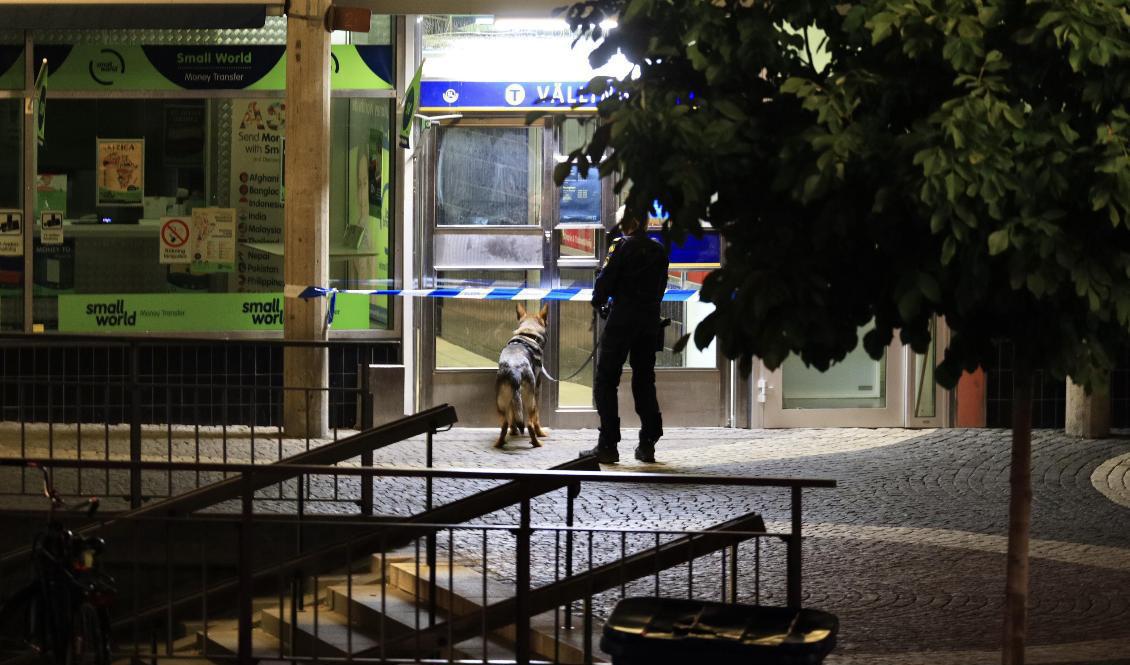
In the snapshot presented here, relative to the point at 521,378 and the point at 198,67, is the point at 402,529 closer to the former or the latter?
the point at 521,378

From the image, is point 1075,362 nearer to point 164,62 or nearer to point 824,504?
point 824,504

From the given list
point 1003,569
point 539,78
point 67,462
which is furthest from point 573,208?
point 67,462

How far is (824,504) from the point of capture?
10.8 metres

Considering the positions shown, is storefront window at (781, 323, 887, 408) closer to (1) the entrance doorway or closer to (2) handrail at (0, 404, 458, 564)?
(1) the entrance doorway

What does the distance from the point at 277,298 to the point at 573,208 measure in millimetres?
2771

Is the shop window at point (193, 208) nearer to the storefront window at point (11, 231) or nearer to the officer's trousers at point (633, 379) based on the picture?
the storefront window at point (11, 231)

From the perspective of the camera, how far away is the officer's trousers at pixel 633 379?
12258 millimetres

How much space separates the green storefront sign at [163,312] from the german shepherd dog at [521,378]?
6.17 ft

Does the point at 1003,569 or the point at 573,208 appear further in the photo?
the point at 573,208

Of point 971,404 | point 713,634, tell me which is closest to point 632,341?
point 971,404

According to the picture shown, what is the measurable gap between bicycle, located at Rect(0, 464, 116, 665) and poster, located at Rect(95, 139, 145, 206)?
7.57m

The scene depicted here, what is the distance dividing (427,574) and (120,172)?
6650 mm

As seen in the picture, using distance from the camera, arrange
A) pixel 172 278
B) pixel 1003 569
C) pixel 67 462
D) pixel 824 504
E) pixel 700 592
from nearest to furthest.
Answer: pixel 67 462 → pixel 700 592 → pixel 1003 569 → pixel 824 504 → pixel 172 278

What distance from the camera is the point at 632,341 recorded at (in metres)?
12.3
